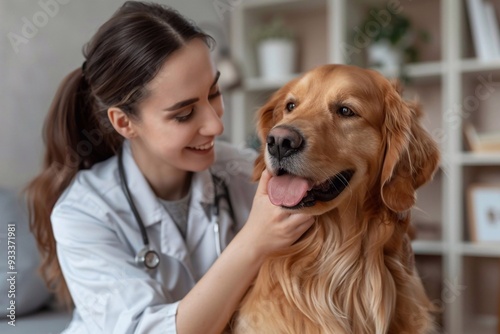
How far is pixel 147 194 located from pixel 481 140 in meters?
2.06

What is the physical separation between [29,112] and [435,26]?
94.9 inches

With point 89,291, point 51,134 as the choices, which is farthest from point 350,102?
point 51,134

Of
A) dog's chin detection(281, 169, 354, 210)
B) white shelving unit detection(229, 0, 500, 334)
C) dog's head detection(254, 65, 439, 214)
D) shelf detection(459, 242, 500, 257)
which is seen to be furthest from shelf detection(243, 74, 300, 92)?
dog's chin detection(281, 169, 354, 210)

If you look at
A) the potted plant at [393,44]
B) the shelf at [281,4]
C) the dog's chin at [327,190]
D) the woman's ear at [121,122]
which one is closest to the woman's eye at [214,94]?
the woman's ear at [121,122]

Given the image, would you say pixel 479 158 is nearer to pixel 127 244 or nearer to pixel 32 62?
pixel 127 244

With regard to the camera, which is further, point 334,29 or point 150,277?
point 334,29

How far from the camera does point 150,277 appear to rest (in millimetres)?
1387

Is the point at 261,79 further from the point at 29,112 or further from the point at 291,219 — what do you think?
the point at 291,219

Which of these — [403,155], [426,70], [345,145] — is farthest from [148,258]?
[426,70]

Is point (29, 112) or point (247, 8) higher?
point (29, 112)

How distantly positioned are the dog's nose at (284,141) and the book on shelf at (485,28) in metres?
2.14

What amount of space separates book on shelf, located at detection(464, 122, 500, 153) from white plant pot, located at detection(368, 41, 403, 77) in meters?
0.49

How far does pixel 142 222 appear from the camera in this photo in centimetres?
147

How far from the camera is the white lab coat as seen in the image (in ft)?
4.28
